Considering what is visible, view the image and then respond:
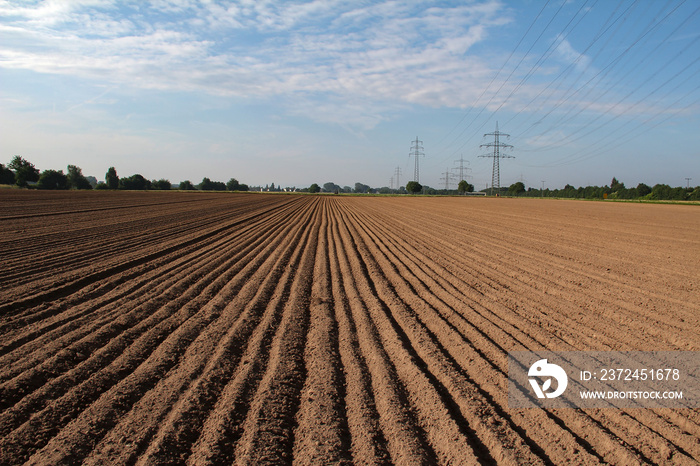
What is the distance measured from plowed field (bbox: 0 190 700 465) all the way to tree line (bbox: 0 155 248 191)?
82.8m

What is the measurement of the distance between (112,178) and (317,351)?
120m

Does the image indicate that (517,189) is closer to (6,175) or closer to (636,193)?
(636,193)

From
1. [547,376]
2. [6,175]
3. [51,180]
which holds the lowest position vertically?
[547,376]

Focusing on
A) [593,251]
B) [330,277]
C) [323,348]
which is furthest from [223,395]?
[593,251]

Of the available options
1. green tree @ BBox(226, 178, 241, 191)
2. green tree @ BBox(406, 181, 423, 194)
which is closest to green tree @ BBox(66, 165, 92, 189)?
green tree @ BBox(226, 178, 241, 191)

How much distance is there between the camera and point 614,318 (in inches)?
225

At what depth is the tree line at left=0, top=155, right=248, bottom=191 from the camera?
7438 centimetres

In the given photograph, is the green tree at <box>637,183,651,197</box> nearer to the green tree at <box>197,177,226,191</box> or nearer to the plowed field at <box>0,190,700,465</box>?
the plowed field at <box>0,190,700,465</box>

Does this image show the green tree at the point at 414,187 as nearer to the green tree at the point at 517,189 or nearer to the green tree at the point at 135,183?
the green tree at the point at 517,189

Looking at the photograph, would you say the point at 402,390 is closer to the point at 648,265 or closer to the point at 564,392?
the point at 564,392

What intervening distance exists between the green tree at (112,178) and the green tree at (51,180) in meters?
24.3

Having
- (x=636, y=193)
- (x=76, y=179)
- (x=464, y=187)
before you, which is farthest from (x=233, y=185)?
(x=636, y=193)

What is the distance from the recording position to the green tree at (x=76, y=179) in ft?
311

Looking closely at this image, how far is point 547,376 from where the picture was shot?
4.01m
